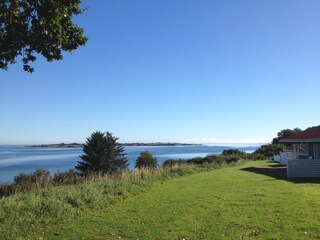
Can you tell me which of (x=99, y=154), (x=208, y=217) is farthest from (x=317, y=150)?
(x=99, y=154)

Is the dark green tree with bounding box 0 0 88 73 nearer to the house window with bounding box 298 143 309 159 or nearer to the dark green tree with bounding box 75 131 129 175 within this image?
the house window with bounding box 298 143 309 159

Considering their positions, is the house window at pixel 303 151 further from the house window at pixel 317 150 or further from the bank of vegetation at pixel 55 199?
the bank of vegetation at pixel 55 199

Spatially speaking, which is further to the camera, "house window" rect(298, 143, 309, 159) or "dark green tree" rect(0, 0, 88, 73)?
"house window" rect(298, 143, 309, 159)

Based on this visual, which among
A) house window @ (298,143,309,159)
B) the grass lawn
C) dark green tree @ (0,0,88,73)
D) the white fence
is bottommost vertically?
the grass lawn

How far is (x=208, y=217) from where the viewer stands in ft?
33.0

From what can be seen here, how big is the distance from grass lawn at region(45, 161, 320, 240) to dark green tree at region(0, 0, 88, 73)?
460 centimetres

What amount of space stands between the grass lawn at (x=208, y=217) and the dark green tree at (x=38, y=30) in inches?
181

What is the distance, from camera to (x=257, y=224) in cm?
904

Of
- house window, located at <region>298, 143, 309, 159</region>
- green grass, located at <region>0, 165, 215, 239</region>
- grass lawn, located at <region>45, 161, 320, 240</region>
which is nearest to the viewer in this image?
grass lawn, located at <region>45, 161, 320, 240</region>

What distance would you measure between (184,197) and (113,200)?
9.11 feet

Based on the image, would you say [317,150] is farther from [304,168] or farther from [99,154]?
[99,154]

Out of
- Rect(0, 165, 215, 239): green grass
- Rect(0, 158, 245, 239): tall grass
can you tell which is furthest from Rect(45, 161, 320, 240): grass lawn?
Rect(0, 158, 245, 239): tall grass

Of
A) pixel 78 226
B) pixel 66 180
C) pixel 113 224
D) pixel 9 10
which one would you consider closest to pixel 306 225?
pixel 113 224

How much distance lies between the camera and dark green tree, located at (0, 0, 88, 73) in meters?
8.73
